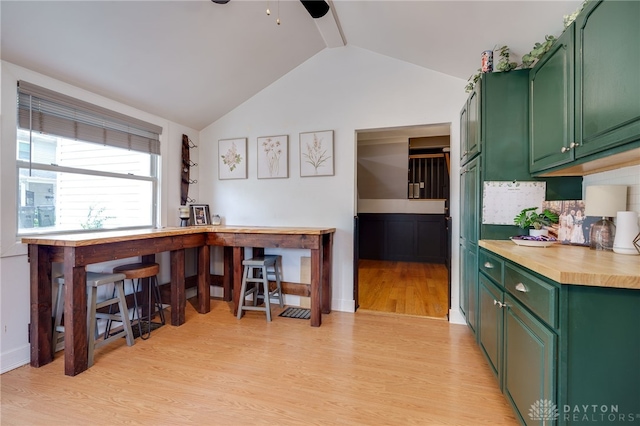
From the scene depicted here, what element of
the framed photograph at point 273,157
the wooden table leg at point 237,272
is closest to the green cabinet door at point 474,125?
the framed photograph at point 273,157

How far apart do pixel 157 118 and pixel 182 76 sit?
689 mm

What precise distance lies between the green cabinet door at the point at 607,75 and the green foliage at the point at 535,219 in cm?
61

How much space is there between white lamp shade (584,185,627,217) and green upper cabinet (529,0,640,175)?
0.77 ft

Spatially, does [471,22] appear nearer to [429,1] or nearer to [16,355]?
[429,1]

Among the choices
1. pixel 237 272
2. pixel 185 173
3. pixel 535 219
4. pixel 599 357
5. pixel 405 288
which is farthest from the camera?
pixel 405 288

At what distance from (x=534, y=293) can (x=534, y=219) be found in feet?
3.22

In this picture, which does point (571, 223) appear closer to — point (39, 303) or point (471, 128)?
point (471, 128)

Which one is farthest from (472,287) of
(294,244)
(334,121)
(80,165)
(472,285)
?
(80,165)

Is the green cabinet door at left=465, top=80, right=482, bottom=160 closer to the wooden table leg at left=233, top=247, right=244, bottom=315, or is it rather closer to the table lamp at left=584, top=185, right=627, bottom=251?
the table lamp at left=584, top=185, right=627, bottom=251

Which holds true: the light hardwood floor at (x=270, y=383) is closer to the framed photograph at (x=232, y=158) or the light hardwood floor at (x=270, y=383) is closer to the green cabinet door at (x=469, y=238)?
the green cabinet door at (x=469, y=238)

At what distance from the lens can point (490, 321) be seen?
179cm

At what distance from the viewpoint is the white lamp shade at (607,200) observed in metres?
1.50

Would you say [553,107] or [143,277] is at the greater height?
[553,107]

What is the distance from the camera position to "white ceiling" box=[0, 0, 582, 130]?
6.15 feet
